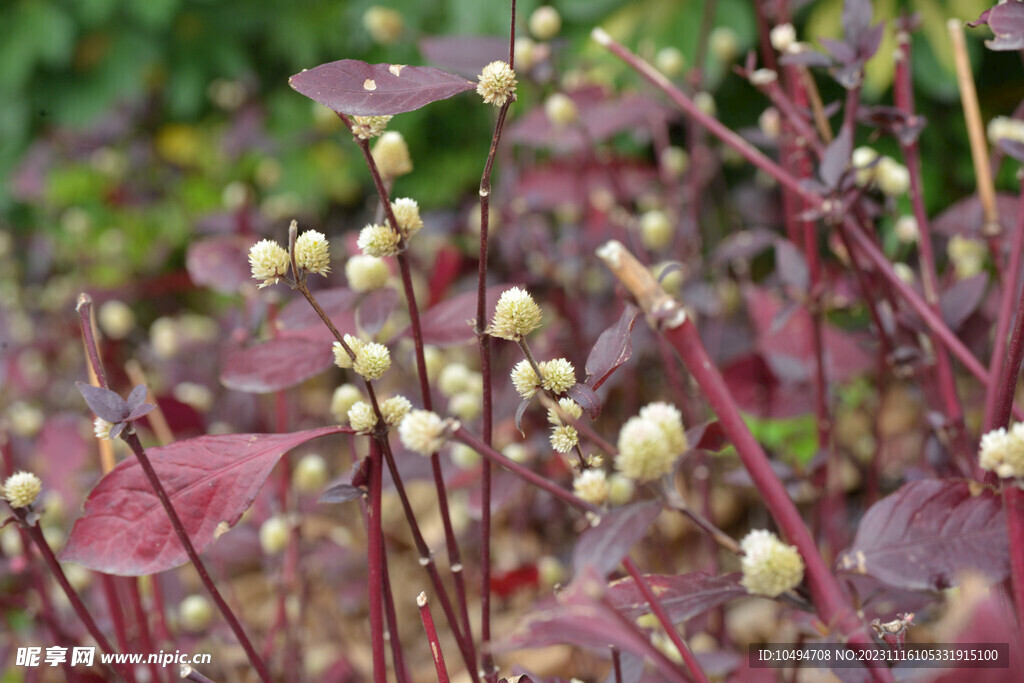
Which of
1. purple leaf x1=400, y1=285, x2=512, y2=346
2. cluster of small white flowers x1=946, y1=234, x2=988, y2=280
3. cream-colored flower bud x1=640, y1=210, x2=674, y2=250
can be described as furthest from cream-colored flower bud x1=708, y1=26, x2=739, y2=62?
purple leaf x1=400, y1=285, x2=512, y2=346

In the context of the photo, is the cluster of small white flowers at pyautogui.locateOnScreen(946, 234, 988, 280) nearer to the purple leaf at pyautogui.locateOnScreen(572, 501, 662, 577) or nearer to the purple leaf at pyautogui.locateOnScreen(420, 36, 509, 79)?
the purple leaf at pyautogui.locateOnScreen(420, 36, 509, 79)

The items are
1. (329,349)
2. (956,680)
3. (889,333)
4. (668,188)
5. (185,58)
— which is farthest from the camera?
(185,58)

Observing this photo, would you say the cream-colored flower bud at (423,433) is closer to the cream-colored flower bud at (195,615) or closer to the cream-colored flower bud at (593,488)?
the cream-colored flower bud at (593,488)

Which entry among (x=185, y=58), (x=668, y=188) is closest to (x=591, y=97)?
(x=668, y=188)

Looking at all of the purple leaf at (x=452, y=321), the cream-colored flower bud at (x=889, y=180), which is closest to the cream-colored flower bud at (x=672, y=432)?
the purple leaf at (x=452, y=321)

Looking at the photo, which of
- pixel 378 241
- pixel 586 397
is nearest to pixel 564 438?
pixel 586 397

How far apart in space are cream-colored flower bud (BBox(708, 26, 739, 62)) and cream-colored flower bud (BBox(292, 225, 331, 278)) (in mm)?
923

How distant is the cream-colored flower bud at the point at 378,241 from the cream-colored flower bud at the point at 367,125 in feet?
0.16

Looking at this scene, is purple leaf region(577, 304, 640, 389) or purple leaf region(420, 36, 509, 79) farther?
purple leaf region(420, 36, 509, 79)

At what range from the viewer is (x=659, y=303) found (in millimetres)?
306

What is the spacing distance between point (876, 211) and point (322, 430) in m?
0.52

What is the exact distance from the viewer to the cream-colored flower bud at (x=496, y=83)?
14.9 inches

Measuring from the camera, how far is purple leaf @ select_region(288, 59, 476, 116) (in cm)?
38

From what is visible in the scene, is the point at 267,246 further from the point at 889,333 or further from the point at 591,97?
the point at 591,97
